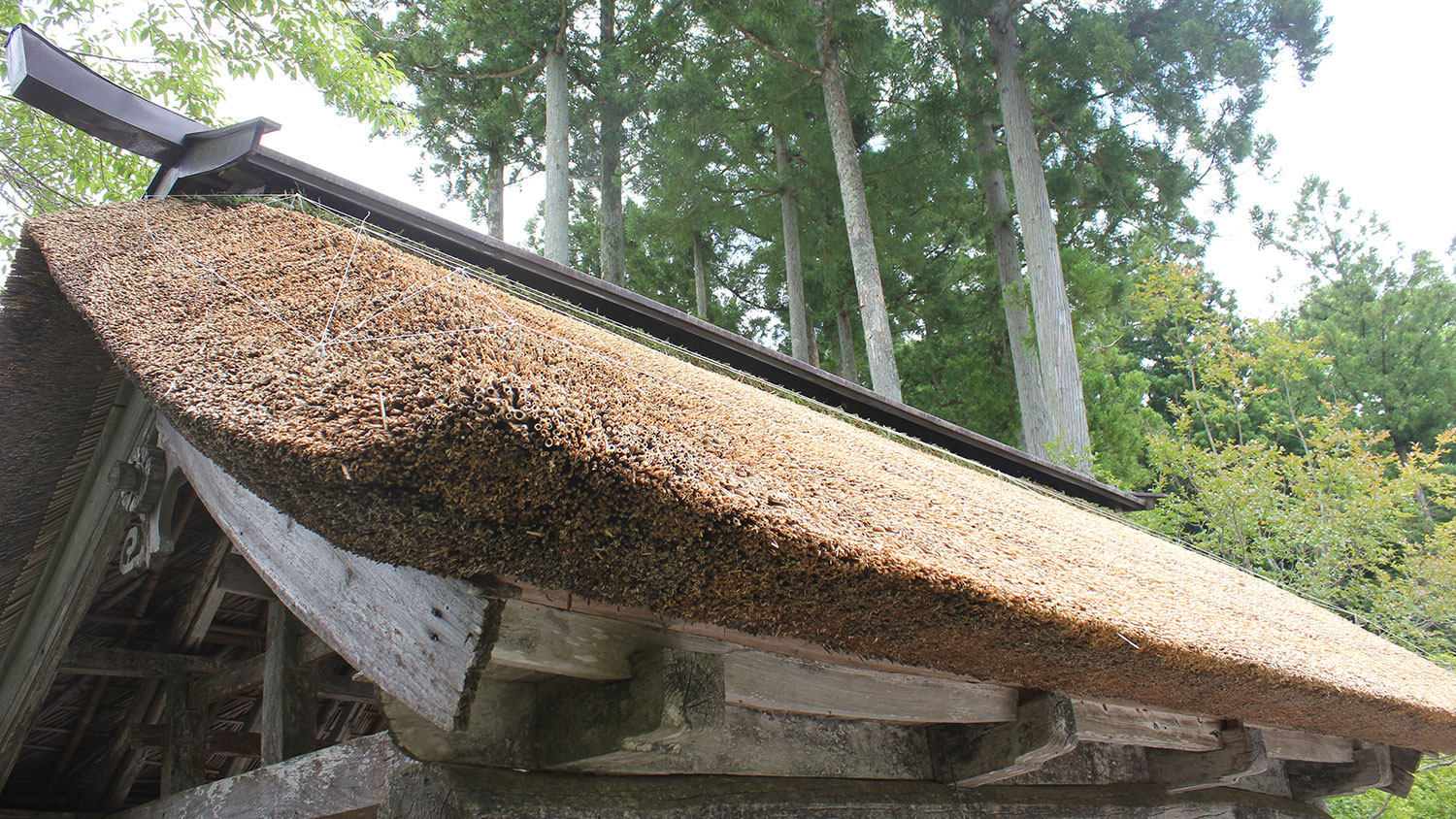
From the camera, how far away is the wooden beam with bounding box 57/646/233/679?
299cm

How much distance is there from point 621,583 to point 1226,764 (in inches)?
123

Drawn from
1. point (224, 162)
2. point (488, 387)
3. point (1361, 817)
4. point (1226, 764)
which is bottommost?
point (1361, 817)

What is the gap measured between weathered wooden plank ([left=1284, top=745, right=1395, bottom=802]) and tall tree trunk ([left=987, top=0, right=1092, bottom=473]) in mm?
3790

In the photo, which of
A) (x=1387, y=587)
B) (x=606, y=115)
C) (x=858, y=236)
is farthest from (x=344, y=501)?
(x=606, y=115)

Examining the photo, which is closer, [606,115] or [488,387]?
[488,387]

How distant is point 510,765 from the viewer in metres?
1.79

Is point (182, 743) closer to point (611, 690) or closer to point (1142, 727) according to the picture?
point (611, 690)

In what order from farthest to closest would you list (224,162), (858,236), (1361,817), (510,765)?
1. (858,236)
2. (1361,817)
3. (224,162)
4. (510,765)

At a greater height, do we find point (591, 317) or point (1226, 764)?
point (591, 317)

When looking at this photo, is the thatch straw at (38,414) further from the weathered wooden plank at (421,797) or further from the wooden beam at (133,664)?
the weathered wooden plank at (421,797)

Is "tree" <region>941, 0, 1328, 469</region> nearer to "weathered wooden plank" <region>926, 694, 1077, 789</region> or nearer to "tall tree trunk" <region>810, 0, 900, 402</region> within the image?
"tall tree trunk" <region>810, 0, 900, 402</region>

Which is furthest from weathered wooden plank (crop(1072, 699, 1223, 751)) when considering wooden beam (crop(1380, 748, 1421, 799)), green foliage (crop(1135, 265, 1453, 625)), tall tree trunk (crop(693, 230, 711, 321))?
tall tree trunk (crop(693, 230, 711, 321))

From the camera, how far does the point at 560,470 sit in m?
1.21

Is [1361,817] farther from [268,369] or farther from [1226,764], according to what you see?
[268,369]
